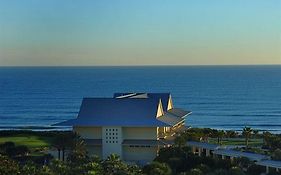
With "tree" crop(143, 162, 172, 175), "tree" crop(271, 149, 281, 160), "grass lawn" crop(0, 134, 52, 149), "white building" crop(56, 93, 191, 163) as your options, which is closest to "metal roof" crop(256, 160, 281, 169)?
"tree" crop(271, 149, 281, 160)

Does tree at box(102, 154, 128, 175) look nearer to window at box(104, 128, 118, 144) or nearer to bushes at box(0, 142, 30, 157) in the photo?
window at box(104, 128, 118, 144)

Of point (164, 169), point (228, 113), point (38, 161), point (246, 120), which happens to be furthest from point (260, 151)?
point (228, 113)

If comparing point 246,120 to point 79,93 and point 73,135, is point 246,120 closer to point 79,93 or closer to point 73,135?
point 73,135

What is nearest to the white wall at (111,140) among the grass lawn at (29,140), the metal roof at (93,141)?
the metal roof at (93,141)

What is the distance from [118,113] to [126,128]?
56.2 inches

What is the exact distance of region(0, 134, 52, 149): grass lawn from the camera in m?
51.2

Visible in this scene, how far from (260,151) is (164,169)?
40.3 feet

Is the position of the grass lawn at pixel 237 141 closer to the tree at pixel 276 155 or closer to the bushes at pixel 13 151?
the tree at pixel 276 155

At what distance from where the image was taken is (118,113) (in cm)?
4566

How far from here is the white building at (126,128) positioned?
145 ft

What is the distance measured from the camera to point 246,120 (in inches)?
3900

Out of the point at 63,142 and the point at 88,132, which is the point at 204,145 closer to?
the point at 88,132

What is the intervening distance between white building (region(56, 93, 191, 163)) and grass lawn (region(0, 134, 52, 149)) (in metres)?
6.68

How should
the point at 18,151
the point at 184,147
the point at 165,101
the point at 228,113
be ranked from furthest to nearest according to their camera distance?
the point at 228,113 < the point at 165,101 < the point at 18,151 < the point at 184,147
